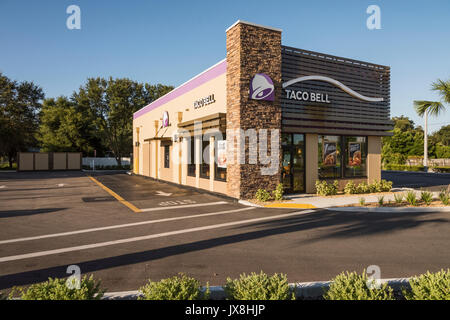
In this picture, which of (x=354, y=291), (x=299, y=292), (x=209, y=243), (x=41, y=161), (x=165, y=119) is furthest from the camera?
(x=41, y=161)

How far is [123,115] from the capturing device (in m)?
43.1

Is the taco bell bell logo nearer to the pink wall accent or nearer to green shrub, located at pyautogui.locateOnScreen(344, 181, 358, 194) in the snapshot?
the pink wall accent

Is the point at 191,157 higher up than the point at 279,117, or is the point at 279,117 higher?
the point at 279,117

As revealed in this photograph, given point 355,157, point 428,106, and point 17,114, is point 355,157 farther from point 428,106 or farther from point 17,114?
point 17,114

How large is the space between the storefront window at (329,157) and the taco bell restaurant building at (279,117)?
0.05 metres

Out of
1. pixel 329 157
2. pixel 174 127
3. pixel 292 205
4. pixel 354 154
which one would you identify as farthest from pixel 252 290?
pixel 174 127

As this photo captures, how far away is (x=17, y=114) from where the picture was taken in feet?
143

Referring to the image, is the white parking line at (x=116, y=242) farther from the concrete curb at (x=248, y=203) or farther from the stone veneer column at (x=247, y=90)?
the stone veneer column at (x=247, y=90)

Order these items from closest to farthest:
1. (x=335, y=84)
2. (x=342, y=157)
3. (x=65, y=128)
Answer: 1. (x=335, y=84)
2. (x=342, y=157)
3. (x=65, y=128)

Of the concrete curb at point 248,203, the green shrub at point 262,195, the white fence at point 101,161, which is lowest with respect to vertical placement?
the concrete curb at point 248,203

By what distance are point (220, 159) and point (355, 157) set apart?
25.6 feet

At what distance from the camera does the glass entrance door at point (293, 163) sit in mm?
14414

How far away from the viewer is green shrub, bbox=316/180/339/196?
46.9 feet

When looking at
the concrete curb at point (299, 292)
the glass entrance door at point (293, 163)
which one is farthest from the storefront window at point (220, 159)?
the concrete curb at point (299, 292)
